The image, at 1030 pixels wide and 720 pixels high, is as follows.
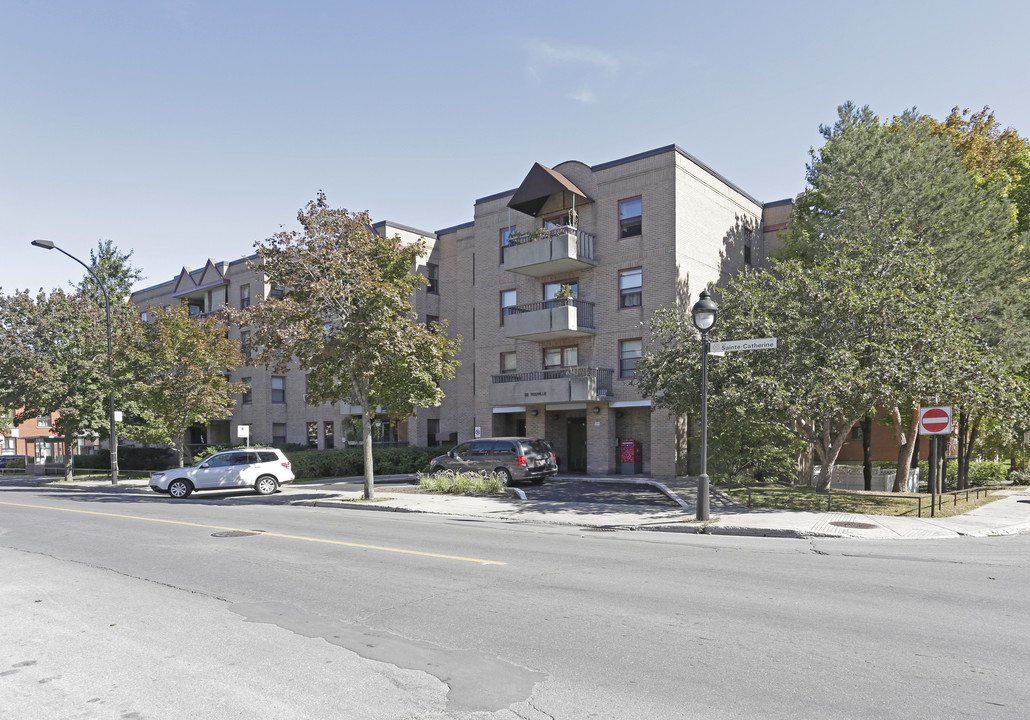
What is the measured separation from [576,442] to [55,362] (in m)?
25.7

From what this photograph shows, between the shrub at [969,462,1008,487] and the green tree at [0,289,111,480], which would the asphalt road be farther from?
the green tree at [0,289,111,480]

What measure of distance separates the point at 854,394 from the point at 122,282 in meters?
46.6

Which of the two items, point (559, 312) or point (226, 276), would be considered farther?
point (226, 276)

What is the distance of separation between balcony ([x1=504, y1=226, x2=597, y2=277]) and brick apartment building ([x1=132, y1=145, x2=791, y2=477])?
5 centimetres

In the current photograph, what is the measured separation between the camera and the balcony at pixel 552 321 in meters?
28.4

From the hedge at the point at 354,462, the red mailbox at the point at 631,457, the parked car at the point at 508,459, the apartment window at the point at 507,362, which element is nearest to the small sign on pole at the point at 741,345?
the parked car at the point at 508,459

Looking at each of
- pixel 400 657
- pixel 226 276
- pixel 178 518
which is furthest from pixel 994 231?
pixel 226 276

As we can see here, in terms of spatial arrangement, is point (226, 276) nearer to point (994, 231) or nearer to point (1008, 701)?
point (994, 231)

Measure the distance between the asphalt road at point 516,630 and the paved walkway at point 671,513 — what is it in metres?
1.60

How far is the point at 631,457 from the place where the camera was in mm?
28234

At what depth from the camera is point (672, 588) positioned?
822cm

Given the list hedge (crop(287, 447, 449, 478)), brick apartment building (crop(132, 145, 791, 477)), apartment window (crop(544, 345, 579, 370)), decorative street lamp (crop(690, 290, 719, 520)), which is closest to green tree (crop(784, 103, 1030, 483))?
decorative street lamp (crop(690, 290, 719, 520))

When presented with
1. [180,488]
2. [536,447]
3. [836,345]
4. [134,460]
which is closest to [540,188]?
[536,447]

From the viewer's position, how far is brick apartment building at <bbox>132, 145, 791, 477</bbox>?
91.7 ft
